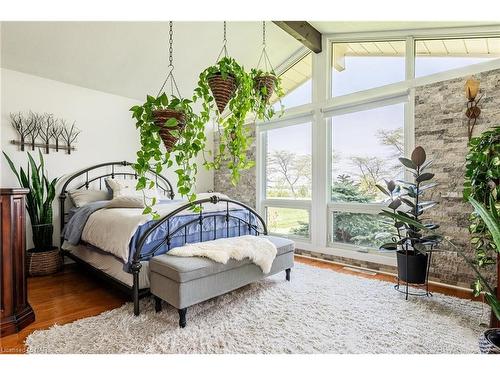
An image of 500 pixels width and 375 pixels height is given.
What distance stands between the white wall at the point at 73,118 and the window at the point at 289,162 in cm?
229

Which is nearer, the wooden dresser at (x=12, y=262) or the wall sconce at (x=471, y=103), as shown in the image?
the wooden dresser at (x=12, y=262)

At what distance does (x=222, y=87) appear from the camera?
1.46m

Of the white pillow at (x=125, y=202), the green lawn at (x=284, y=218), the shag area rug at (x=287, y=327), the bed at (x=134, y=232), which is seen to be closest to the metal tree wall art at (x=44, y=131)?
the bed at (x=134, y=232)

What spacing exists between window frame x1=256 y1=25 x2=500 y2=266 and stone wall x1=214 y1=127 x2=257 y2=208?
9.1 inches

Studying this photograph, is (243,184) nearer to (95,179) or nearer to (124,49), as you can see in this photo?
(95,179)

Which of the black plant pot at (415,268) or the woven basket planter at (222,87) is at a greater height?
the woven basket planter at (222,87)

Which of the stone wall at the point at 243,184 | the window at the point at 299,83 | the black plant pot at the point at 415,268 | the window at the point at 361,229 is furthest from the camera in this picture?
the stone wall at the point at 243,184

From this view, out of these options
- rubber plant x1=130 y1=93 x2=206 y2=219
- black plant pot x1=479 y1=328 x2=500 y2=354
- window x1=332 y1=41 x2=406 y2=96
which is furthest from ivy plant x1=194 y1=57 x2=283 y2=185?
window x1=332 y1=41 x2=406 y2=96

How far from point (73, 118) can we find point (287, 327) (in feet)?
12.2

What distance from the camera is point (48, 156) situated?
3385mm

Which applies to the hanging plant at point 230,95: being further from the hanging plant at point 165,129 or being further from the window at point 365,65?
the window at point 365,65

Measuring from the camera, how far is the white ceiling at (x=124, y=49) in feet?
9.35

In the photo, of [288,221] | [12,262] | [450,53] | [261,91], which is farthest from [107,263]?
[450,53]
